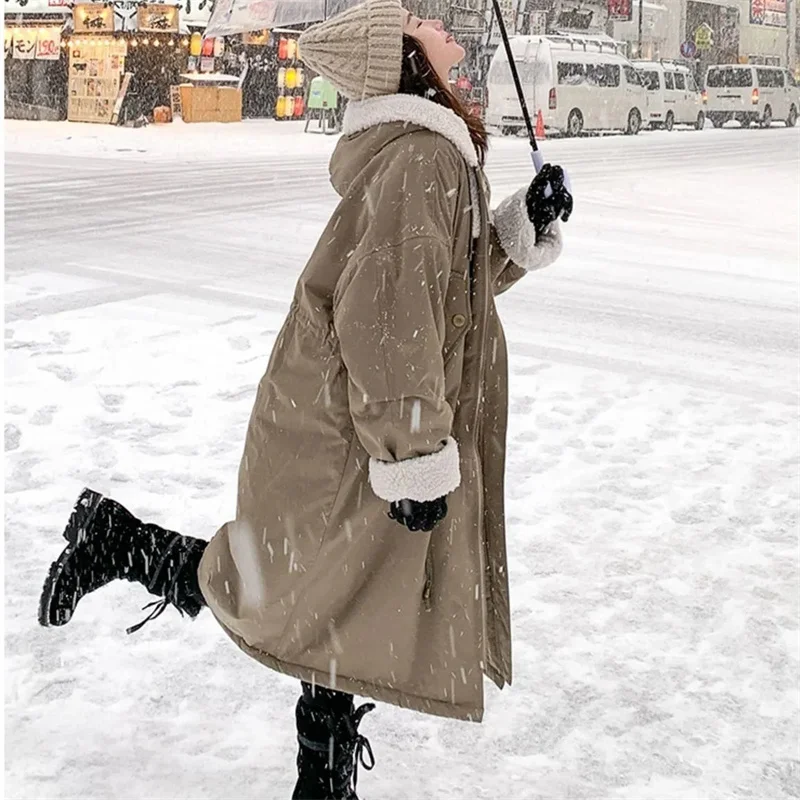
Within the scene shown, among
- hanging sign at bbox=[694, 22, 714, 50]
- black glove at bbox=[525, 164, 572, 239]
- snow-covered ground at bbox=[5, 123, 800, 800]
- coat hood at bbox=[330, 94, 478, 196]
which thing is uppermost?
hanging sign at bbox=[694, 22, 714, 50]

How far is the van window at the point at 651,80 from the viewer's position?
29.1 metres

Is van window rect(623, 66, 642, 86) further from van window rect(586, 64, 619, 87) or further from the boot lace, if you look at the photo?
the boot lace

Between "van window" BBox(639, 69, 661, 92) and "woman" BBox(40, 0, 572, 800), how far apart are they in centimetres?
2820

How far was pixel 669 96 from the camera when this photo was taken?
29922mm

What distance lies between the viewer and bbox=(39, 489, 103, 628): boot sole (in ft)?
9.30

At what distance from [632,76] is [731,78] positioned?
6875 millimetres

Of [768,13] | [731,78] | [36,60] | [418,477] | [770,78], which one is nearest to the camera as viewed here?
[418,477]

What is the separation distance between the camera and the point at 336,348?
2.25 meters

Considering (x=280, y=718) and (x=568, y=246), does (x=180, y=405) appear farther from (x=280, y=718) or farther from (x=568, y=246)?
(x=568, y=246)

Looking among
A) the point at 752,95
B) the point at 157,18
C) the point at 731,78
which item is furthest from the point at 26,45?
the point at 752,95

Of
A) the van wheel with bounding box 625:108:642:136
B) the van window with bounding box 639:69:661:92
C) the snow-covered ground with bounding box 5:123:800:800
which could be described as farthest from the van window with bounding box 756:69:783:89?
the snow-covered ground with bounding box 5:123:800:800

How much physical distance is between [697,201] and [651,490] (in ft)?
33.2

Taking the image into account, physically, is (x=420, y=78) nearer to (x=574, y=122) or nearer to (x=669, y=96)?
(x=574, y=122)

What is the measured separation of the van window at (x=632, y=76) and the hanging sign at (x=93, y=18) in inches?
471
